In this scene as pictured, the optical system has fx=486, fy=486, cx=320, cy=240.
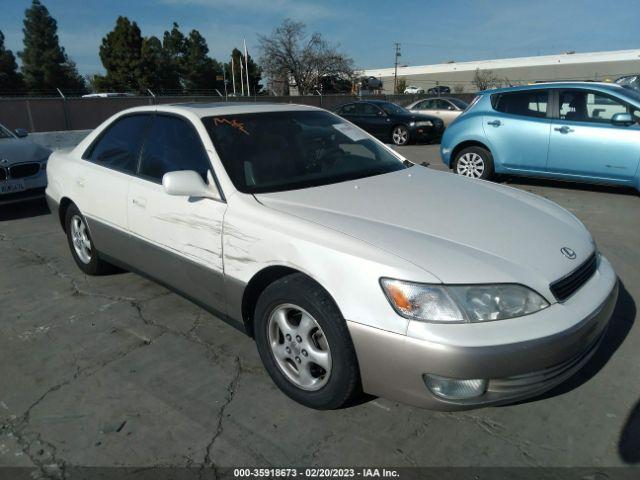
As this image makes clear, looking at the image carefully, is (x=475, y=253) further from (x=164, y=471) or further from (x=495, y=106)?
(x=495, y=106)

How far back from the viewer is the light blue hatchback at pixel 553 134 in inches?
250

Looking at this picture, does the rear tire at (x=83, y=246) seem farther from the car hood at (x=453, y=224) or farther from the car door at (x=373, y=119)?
the car door at (x=373, y=119)

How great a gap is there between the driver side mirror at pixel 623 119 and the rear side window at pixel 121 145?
5.79m

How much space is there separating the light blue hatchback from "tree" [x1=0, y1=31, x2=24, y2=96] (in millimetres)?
54816

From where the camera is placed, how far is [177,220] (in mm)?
2988

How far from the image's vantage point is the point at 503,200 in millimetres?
2990

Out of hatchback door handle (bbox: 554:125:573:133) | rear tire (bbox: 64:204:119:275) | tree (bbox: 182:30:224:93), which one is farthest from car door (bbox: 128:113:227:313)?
tree (bbox: 182:30:224:93)

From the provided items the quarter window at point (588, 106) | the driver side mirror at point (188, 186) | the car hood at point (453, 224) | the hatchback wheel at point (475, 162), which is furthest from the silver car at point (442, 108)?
the driver side mirror at point (188, 186)

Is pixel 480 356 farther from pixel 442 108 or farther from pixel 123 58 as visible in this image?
pixel 123 58

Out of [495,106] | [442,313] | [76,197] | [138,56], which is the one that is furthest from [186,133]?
[138,56]

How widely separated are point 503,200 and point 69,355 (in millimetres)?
2877

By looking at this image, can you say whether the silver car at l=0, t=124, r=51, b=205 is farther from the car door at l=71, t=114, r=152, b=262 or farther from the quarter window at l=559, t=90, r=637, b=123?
the quarter window at l=559, t=90, r=637, b=123

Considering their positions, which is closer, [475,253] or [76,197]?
[475,253]

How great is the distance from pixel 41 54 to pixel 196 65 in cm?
1628
